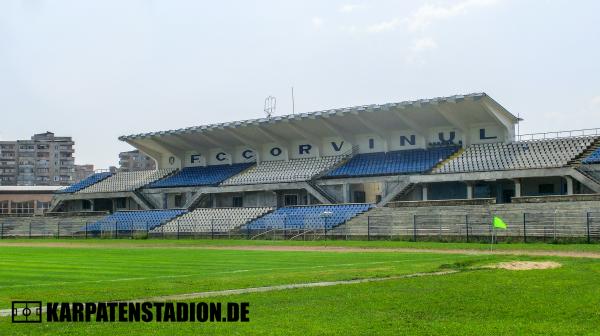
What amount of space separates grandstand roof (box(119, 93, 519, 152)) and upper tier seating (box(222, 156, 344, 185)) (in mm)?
2589

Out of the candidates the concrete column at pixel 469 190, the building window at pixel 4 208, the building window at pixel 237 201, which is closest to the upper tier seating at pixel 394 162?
the concrete column at pixel 469 190

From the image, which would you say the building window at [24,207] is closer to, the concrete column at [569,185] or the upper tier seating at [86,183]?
the upper tier seating at [86,183]

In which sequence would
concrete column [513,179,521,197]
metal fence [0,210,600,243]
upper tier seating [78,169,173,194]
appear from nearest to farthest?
metal fence [0,210,600,243] → concrete column [513,179,521,197] → upper tier seating [78,169,173,194]

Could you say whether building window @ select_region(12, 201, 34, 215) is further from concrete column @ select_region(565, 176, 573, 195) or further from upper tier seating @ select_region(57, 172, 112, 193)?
concrete column @ select_region(565, 176, 573, 195)

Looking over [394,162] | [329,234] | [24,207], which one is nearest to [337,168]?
[394,162]

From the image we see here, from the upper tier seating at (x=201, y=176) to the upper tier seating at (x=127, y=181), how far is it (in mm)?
2121

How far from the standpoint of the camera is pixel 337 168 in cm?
6462

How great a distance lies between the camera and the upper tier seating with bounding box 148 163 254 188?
72375mm

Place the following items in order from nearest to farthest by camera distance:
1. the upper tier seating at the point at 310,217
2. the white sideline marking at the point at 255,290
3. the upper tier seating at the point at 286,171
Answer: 1. the white sideline marking at the point at 255,290
2. the upper tier seating at the point at 310,217
3. the upper tier seating at the point at 286,171

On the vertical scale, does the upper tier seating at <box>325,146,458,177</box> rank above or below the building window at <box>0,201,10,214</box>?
above

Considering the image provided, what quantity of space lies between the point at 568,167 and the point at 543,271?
31.6m

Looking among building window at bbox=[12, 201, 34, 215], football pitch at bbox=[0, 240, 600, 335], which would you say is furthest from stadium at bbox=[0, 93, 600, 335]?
building window at bbox=[12, 201, 34, 215]

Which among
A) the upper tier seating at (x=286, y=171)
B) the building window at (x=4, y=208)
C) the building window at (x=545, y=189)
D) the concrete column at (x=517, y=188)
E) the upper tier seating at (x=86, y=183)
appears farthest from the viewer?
the building window at (x=4, y=208)

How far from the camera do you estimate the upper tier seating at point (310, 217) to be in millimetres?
51594
